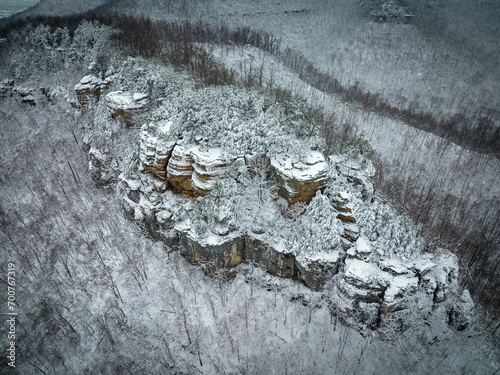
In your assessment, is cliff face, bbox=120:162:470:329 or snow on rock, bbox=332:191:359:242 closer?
cliff face, bbox=120:162:470:329

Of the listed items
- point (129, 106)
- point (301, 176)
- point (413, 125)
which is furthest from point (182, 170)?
point (413, 125)

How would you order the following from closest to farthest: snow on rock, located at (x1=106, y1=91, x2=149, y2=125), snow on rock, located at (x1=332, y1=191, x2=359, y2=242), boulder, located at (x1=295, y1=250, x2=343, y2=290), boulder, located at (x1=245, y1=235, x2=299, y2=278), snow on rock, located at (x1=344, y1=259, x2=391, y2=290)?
snow on rock, located at (x1=344, y1=259, x2=391, y2=290) → boulder, located at (x1=295, y1=250, x2=343, y2=290) → snow on rock, located at (x1=332, y1=191, x2=359, y2=242) → boulder, located at (x1=245, y1=235, x2=299, y2=278) → snow on rock, located at (x1=106, y1=91, x2=149, y2=125)

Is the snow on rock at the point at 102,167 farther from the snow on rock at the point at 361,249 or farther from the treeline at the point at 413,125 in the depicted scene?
the snow on rock at the point at 361,249

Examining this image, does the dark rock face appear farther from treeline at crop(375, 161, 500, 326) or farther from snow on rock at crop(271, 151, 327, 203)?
treeline at crop(375, 161, 500, 326)

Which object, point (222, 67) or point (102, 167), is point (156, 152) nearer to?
point (102, 167)

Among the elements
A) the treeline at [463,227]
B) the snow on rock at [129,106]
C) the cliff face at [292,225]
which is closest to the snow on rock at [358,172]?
the cliff face at [292,225]

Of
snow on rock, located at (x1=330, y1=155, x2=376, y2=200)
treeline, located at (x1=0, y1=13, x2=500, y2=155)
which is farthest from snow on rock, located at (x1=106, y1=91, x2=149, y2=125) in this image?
snow on rock, located at (x1=330, y1=155, x2=376, y2=200)
